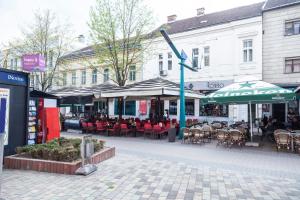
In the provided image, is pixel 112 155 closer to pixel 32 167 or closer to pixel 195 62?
pixel 32 167

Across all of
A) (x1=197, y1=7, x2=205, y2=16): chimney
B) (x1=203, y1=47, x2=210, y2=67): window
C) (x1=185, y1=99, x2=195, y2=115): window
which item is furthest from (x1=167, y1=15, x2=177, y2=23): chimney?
(x1=185, y1=99, x2=195, y2=115): window

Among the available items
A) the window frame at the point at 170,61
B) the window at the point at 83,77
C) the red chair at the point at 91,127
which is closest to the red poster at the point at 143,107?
the window frame at the point at 170,61

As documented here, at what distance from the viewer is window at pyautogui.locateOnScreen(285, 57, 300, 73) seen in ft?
68.3

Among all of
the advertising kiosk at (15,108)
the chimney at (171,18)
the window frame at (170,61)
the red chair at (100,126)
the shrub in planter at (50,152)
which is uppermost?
the chimney at (171,18)

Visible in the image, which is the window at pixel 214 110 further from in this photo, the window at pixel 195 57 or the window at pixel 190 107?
the window at pixel 195 57

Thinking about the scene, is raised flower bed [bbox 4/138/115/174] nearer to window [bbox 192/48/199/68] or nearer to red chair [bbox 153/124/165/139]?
red chair [bbox 153/124/165/139]

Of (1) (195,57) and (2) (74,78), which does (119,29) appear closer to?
(1) (195,57)

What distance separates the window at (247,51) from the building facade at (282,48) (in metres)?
1.01

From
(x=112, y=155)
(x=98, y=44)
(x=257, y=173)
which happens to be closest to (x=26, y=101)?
(x=112, y=155)

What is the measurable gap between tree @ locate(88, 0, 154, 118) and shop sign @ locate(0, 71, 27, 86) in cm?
1044

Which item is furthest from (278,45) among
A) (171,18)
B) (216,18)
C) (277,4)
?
(171,18)

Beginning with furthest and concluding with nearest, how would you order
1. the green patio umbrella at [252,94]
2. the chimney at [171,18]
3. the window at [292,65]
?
the chimney at [171,18], the window at [292,65], the green patio umbrella at [252,94]

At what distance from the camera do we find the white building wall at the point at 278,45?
68.7 ft

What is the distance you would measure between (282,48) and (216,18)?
6.83 metres
